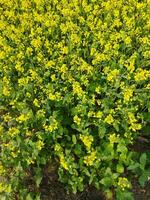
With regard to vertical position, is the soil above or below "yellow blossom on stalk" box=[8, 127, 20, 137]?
below

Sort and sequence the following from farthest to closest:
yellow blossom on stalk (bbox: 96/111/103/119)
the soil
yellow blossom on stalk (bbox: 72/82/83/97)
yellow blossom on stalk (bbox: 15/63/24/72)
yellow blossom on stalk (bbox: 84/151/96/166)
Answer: yellow blossom on stalk (bbox: 15/63/24/72) < the soil < yellow blossom on stalk (bbox: 72/82/83/97) < yellow blossom on stalk (bbox: 96/111/103/119) < yellow blossom on stalk (bbox: 84/151/96/166)

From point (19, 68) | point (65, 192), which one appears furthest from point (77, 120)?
point (19, 68)

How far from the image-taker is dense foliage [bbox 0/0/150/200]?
4.04 m

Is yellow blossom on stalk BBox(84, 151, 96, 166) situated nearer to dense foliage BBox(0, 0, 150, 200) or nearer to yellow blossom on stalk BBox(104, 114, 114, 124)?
dense foliage BBox(0, 0, 150, 200)

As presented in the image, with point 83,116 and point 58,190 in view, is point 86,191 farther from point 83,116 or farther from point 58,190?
point 83,116

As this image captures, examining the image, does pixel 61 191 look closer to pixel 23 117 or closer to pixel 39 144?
pixel 39 144

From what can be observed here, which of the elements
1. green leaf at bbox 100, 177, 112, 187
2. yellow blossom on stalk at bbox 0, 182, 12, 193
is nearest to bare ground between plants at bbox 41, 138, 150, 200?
green leaf at bbox 100, 177, 112, 187

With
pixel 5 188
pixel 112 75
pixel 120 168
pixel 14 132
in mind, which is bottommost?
pixel 5 188

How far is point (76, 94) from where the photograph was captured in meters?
4.41

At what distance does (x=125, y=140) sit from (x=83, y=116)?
502 mm

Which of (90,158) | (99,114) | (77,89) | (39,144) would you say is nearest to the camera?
(90,158)

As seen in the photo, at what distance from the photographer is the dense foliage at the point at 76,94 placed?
13.2ft

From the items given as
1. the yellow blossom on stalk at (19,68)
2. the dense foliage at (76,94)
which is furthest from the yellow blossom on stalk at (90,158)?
the yellow blossom on stalk at (19,68)

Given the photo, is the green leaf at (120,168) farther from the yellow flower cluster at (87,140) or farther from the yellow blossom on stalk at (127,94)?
the yellow blossom on stalk at (127,94)
